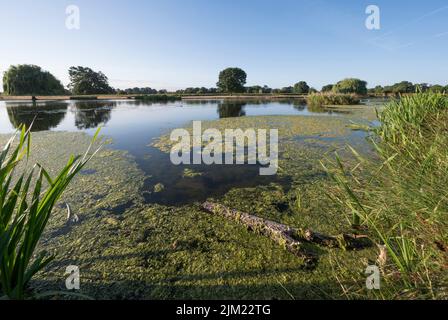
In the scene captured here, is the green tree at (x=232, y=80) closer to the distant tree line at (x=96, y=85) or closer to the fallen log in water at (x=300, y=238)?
the distant tree line at (x=96, y=85)

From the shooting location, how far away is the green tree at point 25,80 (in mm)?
33406

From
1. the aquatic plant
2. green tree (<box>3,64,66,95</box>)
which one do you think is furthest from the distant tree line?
the aquatic plant

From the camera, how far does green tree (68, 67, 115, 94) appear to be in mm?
50350

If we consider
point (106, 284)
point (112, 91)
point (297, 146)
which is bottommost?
point (106, 284)

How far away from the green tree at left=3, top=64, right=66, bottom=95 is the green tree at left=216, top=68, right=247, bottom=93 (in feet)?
121

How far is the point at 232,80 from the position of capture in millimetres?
55531

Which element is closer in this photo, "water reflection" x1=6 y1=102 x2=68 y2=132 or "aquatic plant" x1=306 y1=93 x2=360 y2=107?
"water reflection" x1=6 y1=102 x2=68 y2=132

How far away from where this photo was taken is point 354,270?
4.93 ft

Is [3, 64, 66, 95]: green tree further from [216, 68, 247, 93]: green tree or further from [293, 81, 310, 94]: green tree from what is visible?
[293, 81, 310, 94]: green tree

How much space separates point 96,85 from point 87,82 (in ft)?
9.03

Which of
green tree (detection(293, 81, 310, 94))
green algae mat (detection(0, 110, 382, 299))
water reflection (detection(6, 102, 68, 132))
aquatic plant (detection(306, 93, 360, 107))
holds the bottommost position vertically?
green algae mat (detection(0, 110, 382, 299))
